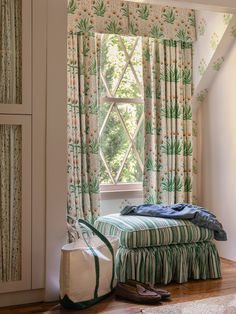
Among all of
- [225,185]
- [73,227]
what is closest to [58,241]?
[73,227]

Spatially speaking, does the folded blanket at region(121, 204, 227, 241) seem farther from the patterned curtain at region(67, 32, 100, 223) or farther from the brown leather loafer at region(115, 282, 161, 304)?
the brown leather loafer at region(115, 282, 161, 304)

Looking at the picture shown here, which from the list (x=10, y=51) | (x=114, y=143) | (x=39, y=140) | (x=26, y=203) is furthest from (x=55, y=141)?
(x=114, y=143)

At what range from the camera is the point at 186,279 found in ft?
11.6

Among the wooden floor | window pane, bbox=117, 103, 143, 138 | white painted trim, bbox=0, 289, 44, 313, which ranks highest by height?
window pane, bbox=117, 103, 143, 138

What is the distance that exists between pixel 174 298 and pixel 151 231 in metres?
0.52

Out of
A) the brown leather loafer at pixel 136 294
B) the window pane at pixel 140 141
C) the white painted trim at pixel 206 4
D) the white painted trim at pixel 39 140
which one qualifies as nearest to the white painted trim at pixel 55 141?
the white painted trim at pixel 39 140

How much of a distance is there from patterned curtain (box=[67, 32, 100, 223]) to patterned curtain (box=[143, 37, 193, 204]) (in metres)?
0.56

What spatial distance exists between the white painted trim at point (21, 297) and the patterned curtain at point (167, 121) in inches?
67.5

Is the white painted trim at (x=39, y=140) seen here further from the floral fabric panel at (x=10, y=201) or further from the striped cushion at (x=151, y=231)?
the striped cushion at (x=151, y=231)

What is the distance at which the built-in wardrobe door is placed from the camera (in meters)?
2.96

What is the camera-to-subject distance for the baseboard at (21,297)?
2.98 m

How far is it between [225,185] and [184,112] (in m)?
0.84

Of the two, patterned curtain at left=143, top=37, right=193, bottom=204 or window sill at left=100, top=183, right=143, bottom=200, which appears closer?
window sill at left=100, top=183, right=143, bottom=200

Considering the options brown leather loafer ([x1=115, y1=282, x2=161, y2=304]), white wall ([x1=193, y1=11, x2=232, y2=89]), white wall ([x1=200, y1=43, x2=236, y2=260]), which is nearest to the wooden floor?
brown leather loafer ([x1=115, y1=282, x2=161, y2=304])
